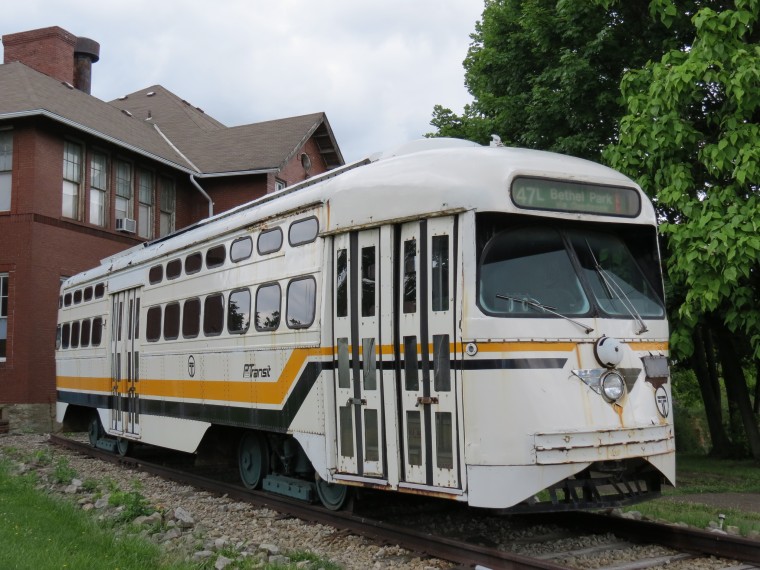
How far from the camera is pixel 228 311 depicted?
9680mm

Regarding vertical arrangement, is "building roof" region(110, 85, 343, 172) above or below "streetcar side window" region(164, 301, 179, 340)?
above

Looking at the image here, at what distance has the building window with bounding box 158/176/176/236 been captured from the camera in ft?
86.4

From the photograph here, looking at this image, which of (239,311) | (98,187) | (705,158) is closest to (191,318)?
(239,311)

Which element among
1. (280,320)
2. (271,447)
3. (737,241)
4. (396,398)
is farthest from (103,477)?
(737,241)

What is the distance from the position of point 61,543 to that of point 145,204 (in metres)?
19.5

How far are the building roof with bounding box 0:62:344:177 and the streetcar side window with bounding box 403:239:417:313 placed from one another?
649 inches

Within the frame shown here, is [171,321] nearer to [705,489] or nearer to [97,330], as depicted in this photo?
[97,330]

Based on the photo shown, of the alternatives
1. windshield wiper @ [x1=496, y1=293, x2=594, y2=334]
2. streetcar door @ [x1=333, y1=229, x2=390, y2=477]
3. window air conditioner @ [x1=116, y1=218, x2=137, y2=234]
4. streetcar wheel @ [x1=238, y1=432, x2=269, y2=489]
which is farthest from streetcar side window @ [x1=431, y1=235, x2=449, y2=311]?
window air conditioner @ [x1=116, y1=218, x2=137, y2=234]

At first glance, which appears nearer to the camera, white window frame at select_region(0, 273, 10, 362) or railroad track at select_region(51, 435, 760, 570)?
railroad track at select_region(51, 435, 760, 570)

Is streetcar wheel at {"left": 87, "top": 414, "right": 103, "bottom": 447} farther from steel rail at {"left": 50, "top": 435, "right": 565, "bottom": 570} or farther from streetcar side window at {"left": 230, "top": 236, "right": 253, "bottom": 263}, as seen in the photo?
streetcar side window at {"left": 230, "top": 236, "right": 253, "bottom": 263}

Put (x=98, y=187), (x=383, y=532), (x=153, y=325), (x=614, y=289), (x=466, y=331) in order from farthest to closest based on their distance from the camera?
(x=98, y=187), (x=153, y=325), (x=383, y=532), (x=614, y=289), (x=466, y=331)

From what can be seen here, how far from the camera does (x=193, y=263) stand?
10.7 metres

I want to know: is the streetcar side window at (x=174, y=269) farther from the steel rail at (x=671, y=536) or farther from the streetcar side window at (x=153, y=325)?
the steel rail at (x=671, y=536)

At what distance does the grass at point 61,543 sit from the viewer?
627cm
